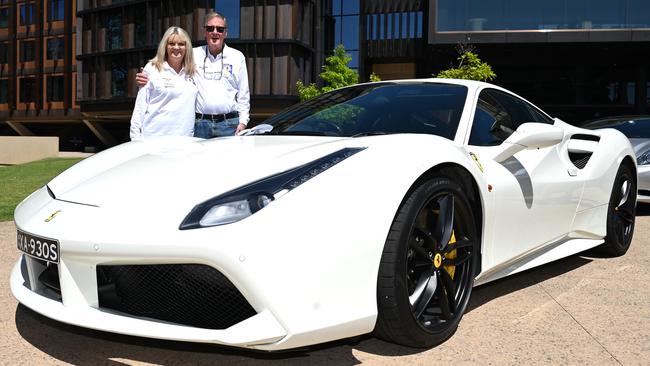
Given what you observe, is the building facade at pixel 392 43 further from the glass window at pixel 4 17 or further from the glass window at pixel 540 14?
the glass window at pixel 4 17

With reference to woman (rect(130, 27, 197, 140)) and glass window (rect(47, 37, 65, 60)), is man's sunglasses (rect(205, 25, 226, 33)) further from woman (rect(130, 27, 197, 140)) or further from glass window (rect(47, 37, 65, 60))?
glass window (rect(47, 37, 65, 60))

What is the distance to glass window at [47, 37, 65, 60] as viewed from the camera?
40.3 m

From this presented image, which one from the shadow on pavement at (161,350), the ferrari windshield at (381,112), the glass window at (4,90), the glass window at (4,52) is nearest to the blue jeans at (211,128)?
the ferrari windshield at (381,112)

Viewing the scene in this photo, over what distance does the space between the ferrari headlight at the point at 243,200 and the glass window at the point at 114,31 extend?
107 ft

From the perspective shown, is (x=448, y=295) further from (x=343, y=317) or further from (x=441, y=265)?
(x=343, y=317)

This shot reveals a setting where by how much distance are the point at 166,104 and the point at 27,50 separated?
4337 cm

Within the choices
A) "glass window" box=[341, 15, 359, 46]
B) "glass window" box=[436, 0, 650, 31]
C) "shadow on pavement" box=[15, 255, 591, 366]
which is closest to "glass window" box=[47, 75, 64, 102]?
"glass window" box=[341, 15, 359, 46]

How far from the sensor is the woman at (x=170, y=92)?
448 centimetres

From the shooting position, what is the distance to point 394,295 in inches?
87.5

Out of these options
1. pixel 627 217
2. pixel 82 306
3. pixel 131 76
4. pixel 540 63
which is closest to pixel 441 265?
pixel 82 306

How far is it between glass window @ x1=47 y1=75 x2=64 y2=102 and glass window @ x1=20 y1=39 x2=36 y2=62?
104 inches

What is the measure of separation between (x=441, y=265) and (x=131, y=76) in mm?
30767

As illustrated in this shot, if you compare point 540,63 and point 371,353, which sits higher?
point 540,63

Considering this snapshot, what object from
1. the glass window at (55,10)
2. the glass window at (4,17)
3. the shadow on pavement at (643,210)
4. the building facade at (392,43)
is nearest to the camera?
the shadow on pavement at (643,210)
